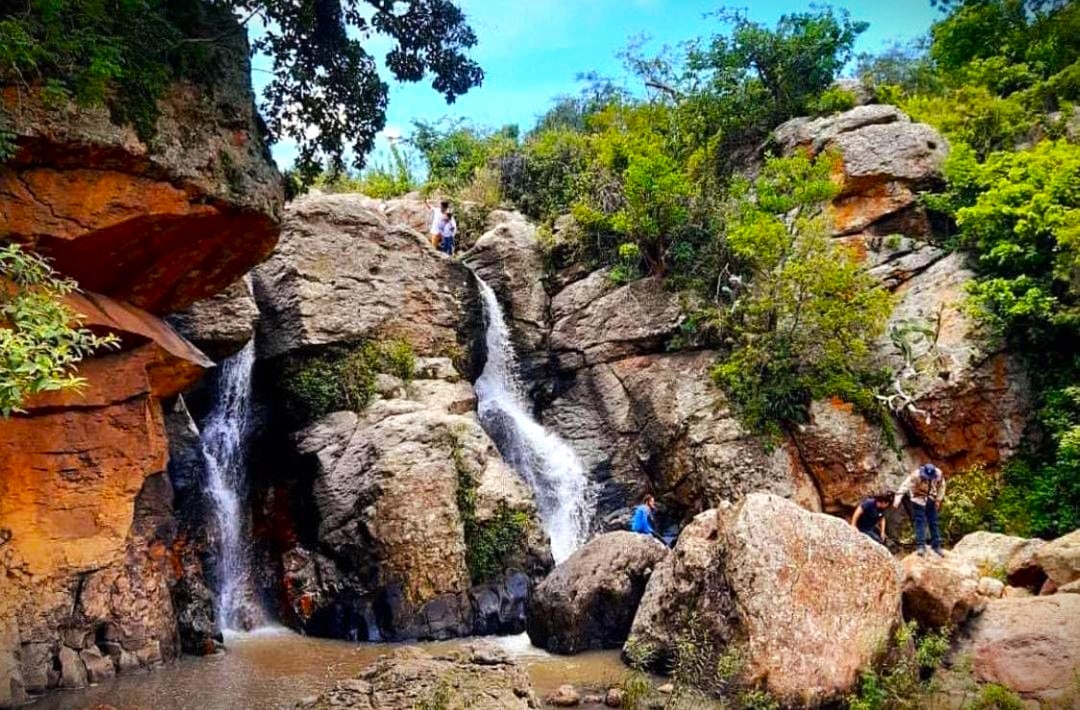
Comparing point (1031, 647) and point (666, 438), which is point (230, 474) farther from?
point (1031, 647)

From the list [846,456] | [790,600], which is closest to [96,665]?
[790,600]

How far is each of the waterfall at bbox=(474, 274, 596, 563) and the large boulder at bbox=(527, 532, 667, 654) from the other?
161 inches

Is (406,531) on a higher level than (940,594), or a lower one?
higher

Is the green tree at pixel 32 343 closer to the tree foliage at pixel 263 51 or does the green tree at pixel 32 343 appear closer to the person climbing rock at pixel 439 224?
the tree foliage at pixel 263 51

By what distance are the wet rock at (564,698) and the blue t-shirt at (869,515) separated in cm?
681

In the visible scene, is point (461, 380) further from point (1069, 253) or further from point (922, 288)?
point (1069, 253)

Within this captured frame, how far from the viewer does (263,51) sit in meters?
13.1

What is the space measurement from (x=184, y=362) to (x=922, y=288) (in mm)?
15849

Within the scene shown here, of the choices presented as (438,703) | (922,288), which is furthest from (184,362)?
(922,288)

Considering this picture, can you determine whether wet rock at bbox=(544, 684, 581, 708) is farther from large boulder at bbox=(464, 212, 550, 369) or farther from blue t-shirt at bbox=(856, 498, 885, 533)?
large boulder at bbox=(464, 212, 550, 369)

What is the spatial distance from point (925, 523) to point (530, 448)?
9151mm

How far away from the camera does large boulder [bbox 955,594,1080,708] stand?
9016mm

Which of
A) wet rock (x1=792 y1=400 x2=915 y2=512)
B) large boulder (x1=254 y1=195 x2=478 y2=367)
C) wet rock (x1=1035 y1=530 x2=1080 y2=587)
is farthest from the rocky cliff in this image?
wet rock (x1=1035 y1=530 x2=1080 y2=587)

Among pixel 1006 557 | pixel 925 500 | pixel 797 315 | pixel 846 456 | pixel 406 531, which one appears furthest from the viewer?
pixel 797 315
